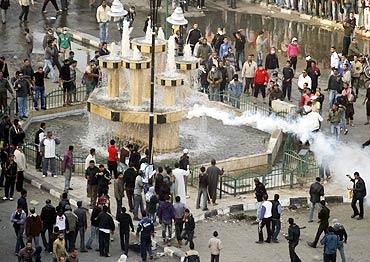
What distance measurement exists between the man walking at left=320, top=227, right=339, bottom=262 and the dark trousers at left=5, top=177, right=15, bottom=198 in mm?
7339

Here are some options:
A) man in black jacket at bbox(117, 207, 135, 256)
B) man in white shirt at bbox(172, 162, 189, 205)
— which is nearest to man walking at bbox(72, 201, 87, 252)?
man in black jacket at bbox(117, 207, 135, 256)

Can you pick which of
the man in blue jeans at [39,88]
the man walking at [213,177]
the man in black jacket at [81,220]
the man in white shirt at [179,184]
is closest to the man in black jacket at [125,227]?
the man in black jacket at [81,220]

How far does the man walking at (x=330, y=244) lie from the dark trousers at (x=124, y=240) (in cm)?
393

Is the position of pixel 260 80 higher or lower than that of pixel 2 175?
higher

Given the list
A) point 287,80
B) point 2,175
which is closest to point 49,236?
point 2,175

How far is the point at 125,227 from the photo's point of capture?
26656 millimetres

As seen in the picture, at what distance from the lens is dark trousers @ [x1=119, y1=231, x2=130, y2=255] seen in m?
26.8

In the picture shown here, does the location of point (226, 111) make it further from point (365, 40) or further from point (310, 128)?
point (365, 40)

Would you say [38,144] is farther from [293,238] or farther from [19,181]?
[293,238]

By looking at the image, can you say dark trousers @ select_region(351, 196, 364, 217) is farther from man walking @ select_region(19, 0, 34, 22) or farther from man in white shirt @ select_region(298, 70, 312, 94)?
man walking @ select_region(19, 0, 34, 22)

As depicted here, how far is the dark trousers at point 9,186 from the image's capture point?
29.4 metres

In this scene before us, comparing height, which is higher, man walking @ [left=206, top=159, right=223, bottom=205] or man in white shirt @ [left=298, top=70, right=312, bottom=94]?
man in white shirt @ [left=298, top=70, right=312, bottom=94]

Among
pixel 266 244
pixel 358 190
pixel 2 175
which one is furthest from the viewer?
pixel 2 175

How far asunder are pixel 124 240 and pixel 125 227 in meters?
0.53
